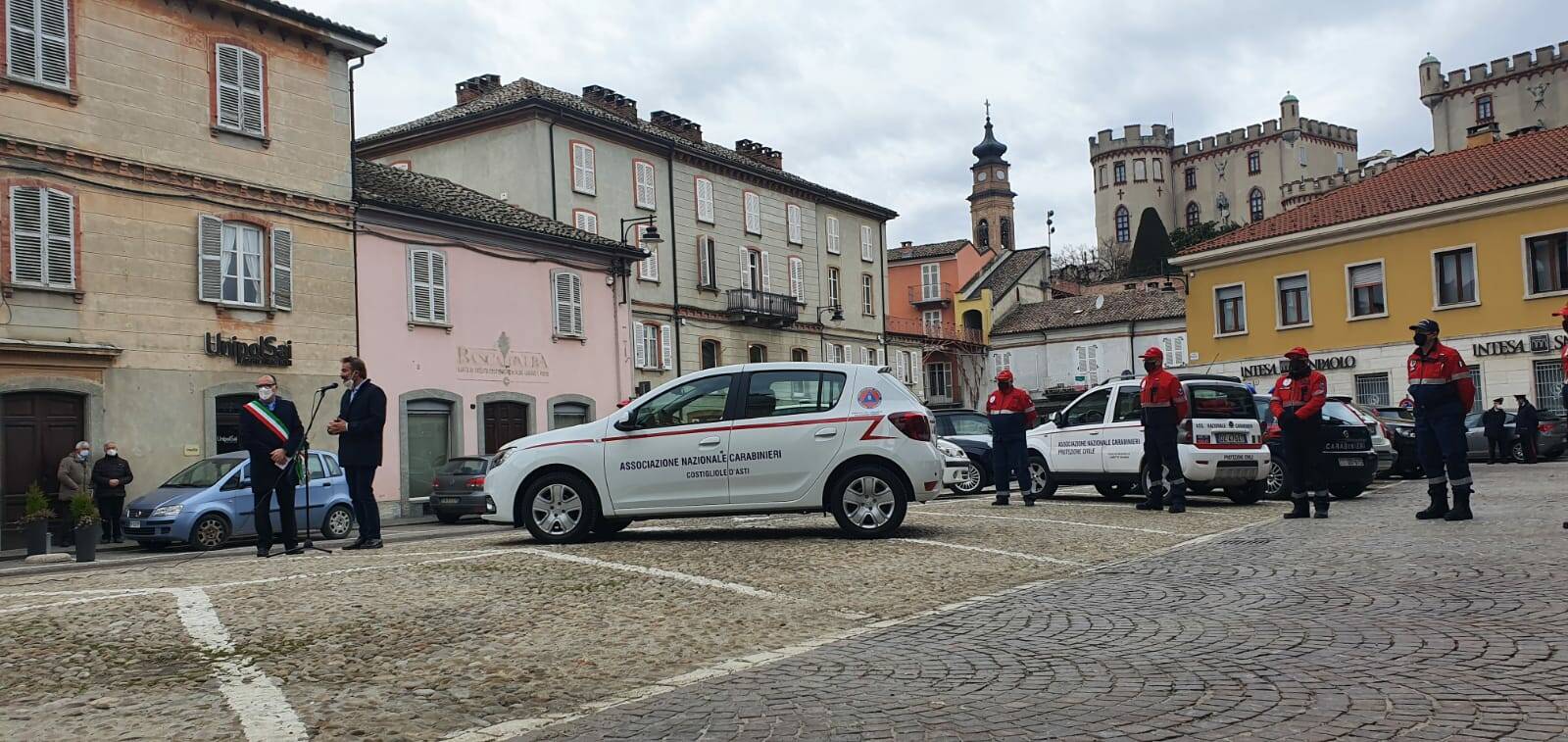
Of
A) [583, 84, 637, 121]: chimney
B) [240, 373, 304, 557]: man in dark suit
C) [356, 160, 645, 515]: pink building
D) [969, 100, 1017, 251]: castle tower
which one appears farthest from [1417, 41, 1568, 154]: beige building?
[240, 373, 304, 557]: man in dark suit

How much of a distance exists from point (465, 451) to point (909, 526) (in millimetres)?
18489

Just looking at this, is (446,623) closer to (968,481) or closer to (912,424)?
(912,424)

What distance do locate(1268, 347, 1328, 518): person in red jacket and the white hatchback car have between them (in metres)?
4.15

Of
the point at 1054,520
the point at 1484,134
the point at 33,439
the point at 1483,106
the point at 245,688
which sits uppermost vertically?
the point at 1483,106

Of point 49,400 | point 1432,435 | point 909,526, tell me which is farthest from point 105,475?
point 1432,435

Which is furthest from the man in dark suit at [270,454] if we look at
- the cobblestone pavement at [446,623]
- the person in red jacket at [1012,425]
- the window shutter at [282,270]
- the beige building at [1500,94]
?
the beige building at [1500,94]

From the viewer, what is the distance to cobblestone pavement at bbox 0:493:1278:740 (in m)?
5.32

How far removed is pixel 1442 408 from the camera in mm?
12195

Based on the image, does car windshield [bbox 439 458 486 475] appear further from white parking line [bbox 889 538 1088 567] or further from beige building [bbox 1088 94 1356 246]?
beige building [bbox 1088 94 1356 246]

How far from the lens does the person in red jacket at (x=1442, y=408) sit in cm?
1210

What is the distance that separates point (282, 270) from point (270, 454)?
47.6 feet

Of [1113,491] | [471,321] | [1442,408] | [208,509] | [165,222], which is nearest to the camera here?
[1442,408]

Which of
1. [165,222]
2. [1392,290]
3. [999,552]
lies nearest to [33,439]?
[165,222]

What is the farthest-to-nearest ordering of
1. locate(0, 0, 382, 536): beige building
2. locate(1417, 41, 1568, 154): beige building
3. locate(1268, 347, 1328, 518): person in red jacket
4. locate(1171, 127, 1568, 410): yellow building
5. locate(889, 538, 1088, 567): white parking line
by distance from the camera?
locate(1417, 41, 1568, 154): beige building, locate(1171, 127, 1568, 410): yellow building, locate(0, 0, 382, 536): beige building, locate(1268, 347, 1328, 518): person in red jacket, locate(889, 538, 1088, 567): white parking line
